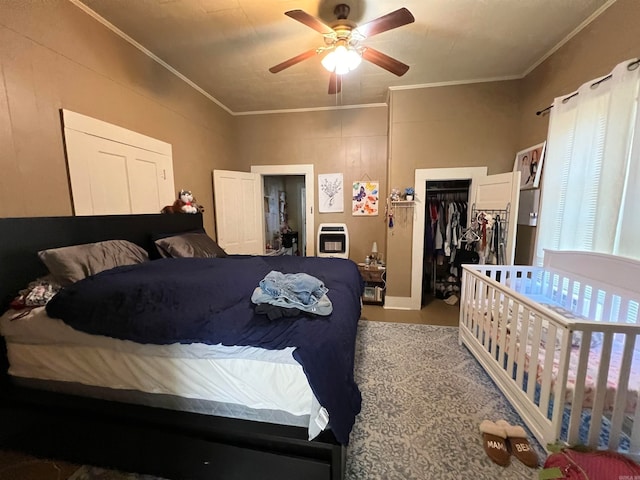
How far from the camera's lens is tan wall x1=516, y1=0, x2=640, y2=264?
179 cm

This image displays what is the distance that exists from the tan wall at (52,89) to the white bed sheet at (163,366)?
796mm

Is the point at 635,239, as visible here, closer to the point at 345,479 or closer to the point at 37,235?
the point at 345,479

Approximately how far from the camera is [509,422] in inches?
63.1

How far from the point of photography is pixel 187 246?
236 centimetres

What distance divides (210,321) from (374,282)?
2.87 metres

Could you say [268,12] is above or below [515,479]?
above

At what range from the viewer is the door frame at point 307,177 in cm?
402

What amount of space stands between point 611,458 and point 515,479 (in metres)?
0.41

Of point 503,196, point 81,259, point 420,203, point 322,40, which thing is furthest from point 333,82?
point 81,259

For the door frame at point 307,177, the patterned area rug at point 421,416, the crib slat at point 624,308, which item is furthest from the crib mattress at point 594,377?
the door frame at point 307,177

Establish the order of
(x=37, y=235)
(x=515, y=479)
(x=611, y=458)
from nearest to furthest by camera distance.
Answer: (x=611, y=458), (x=515, y=479), (x=37, y=235)

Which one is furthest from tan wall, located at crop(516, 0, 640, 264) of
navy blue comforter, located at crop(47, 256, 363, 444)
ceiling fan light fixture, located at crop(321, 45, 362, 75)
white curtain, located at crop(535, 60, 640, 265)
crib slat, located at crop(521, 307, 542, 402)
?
navy blue comforter, located at crop(47, 256, 363, 444)

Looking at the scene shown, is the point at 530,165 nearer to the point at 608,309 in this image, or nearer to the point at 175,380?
the point at 608,309

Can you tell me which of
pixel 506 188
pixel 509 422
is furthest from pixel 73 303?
pixel 506 188
